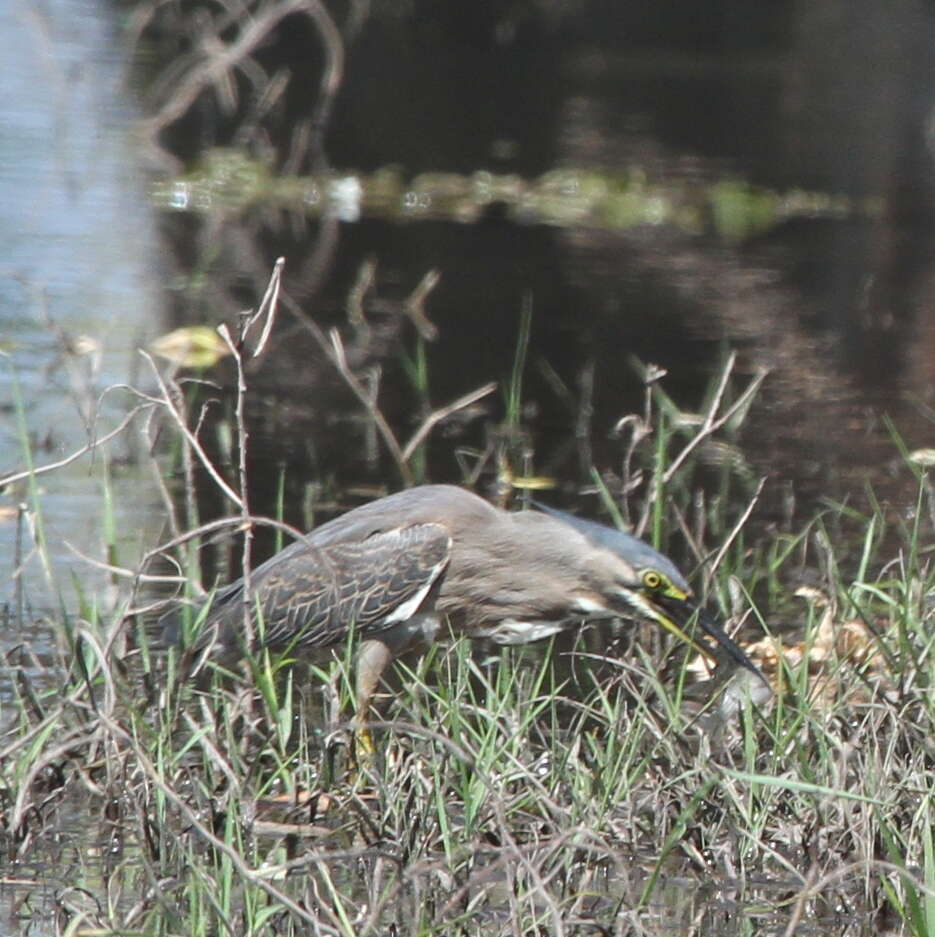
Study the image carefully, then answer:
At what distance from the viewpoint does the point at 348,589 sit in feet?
18.0

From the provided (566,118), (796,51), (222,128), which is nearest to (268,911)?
(222,128)

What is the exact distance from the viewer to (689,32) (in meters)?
25.1

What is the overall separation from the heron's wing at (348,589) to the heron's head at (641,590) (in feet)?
1.21

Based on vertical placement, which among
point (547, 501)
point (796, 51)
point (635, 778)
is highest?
point (635, 778)

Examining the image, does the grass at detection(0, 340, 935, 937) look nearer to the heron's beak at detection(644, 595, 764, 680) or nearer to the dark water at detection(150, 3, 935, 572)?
the heron's beak at detection(644, 595, 764, 680)

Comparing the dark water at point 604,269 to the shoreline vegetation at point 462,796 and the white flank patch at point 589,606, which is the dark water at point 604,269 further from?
the shoreline vegetation at point 462,796

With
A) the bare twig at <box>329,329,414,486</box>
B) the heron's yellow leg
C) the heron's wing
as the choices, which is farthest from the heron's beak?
the bare twig at <box>329,329,414,486</box>

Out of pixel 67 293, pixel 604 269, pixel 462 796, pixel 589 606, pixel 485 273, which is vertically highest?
pixel 462 796

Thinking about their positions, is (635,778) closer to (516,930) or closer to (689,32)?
(516,930)

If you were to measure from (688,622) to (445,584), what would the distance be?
2.06ft

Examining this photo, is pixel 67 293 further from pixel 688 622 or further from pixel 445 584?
pixel 688 622

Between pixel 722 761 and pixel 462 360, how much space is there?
15.9 ft

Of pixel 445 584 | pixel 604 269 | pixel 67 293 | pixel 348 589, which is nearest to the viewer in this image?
pixel 348 589

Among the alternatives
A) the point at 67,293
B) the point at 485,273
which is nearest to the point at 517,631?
the point at 67,293
